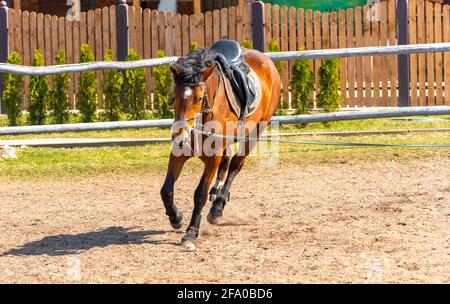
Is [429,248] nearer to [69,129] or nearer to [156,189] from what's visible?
[156,189]

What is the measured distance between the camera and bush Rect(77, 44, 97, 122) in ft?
59.7

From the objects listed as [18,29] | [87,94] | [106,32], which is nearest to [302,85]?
[87,94]

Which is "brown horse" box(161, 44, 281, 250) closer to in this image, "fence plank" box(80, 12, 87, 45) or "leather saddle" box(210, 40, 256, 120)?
"leather saddle" box(210, 40, 256, 120)

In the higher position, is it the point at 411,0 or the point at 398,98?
the point at 411,0

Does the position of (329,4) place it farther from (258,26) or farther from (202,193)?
(202,193)

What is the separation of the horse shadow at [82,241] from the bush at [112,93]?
8377mm

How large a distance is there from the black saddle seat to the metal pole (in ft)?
28.8

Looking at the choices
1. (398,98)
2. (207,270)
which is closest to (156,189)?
(207,270)

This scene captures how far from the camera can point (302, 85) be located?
687 inches

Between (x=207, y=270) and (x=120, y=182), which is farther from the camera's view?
(x=120, y=182)

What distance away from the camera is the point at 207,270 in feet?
25.8

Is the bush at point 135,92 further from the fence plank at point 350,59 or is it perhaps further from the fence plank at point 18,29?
the fence plank at point 350,59

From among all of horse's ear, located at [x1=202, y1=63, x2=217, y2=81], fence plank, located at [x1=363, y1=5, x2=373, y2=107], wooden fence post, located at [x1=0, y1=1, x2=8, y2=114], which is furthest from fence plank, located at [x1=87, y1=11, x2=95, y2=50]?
horse's ear, located at [x1=202, y1=63, x2=217, y2=81]

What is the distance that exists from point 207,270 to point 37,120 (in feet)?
36.5
